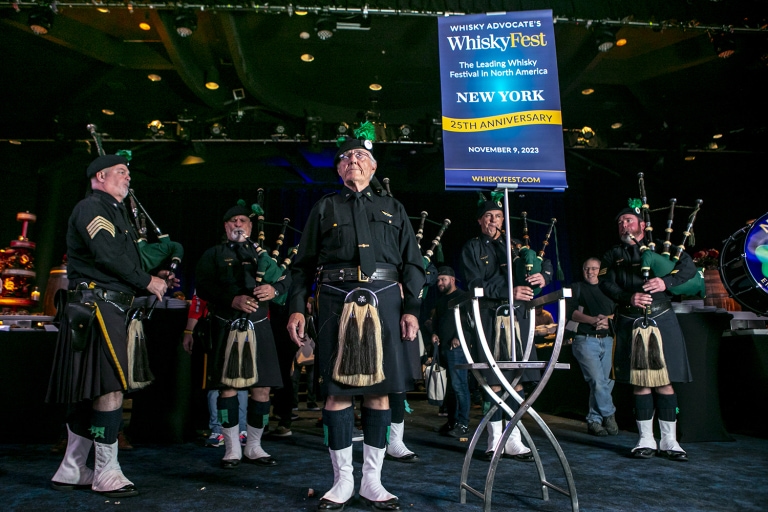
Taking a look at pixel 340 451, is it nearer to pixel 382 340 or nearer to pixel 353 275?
pixel 382 340

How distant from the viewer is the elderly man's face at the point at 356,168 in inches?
118

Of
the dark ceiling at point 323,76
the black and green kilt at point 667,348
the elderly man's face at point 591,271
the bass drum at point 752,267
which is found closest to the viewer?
the black and green kilt at point 667,348

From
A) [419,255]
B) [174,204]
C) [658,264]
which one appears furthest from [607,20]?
[174,204]

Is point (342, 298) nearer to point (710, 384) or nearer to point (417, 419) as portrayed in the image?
point (710, 384)

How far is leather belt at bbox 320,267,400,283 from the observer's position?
109 inches

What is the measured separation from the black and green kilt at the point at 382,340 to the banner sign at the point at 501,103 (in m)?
0.68

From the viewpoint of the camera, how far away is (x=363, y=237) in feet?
9.25

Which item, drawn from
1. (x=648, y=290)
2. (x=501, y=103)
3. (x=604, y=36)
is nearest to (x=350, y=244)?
(x=501, y=103)

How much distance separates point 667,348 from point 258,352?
2.92m

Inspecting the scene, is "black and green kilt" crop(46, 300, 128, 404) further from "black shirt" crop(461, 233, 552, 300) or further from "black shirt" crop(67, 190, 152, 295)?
"black shirt" crop(461, 233, 552, 300)

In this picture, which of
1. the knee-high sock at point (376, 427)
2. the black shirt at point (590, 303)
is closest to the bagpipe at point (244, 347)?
the knee-high sock at point (376, 427)

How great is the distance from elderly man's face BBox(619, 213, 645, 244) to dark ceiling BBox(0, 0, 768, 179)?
3234mm

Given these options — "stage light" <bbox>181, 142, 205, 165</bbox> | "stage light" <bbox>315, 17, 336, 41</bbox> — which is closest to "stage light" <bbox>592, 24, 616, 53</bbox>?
"stage light" <bbox>315, 17, 336, 41</bbox>

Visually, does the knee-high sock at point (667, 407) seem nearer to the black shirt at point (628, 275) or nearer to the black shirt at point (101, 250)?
the black shirt at point (628, 275)
